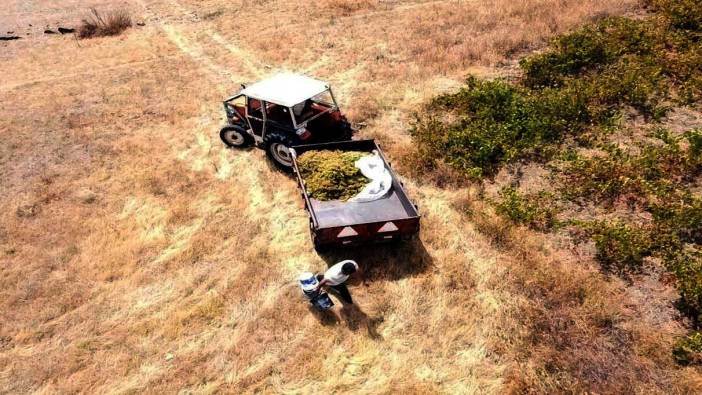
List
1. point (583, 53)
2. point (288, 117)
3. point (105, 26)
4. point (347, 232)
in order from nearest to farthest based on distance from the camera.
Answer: point (347, 232)
point (288, 117)
point (583, 53)
point (105, 26)

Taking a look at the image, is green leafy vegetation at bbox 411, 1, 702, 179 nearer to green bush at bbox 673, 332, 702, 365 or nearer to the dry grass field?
the dry grass field

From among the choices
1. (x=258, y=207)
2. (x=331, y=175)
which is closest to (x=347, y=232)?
(x=331, y=175)

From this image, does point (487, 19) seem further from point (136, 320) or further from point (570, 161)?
point (136, 320)

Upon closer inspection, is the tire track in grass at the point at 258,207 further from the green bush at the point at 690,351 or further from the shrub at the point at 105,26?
the shrub at the point at 105,26

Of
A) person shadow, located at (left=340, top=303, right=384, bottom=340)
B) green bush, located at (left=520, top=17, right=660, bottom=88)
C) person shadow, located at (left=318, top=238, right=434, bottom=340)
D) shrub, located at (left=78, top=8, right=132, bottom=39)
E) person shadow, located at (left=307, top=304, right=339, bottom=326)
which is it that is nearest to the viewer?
person shadow, located at (left=340, top=303, right=384, bottom=340)

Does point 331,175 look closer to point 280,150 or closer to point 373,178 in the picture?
point 373,178

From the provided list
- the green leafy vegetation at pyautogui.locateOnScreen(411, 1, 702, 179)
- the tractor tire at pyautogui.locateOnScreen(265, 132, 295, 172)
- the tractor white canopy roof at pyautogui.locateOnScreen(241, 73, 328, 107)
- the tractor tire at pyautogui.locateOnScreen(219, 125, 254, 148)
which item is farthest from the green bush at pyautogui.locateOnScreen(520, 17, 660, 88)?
the tractor tire at pyautogui.locateOnScreen(219, 125, 254, 148)
